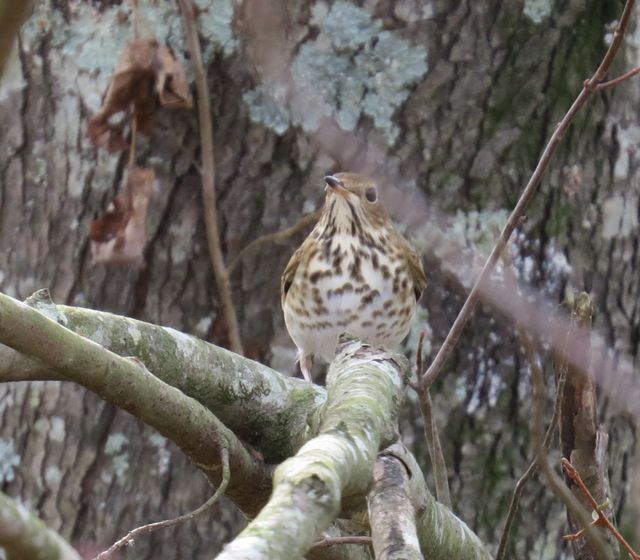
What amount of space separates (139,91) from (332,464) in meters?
2.20

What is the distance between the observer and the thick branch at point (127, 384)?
168 cm

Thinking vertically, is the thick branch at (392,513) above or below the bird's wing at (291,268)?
below

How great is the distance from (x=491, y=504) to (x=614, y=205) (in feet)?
3.27

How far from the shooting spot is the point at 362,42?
10.8 feet

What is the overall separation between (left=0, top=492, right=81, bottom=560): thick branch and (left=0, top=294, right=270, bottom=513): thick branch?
1.81 feet

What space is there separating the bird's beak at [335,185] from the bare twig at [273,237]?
0.50 feet

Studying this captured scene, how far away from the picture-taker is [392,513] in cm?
157

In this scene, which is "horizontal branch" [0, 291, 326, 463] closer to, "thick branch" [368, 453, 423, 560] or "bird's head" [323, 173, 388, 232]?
"thick branch" [368, 453, 423, 560]

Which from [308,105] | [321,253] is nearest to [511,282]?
[308,105]

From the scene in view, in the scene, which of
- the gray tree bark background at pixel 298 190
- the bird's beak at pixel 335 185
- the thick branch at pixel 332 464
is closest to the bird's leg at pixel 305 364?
the gray tree bark background at pixel 298 190

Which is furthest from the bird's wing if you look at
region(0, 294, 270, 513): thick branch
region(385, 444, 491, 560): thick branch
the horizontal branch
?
region(385, 444, 491, 560): thick branch

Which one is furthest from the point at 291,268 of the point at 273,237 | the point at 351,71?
the point at 351,71

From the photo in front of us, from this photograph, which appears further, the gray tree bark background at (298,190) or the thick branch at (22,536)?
the gray tree bark background at (298,190)

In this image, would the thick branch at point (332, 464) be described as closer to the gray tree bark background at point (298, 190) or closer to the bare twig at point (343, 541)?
the bare twig at point (343, 541)
